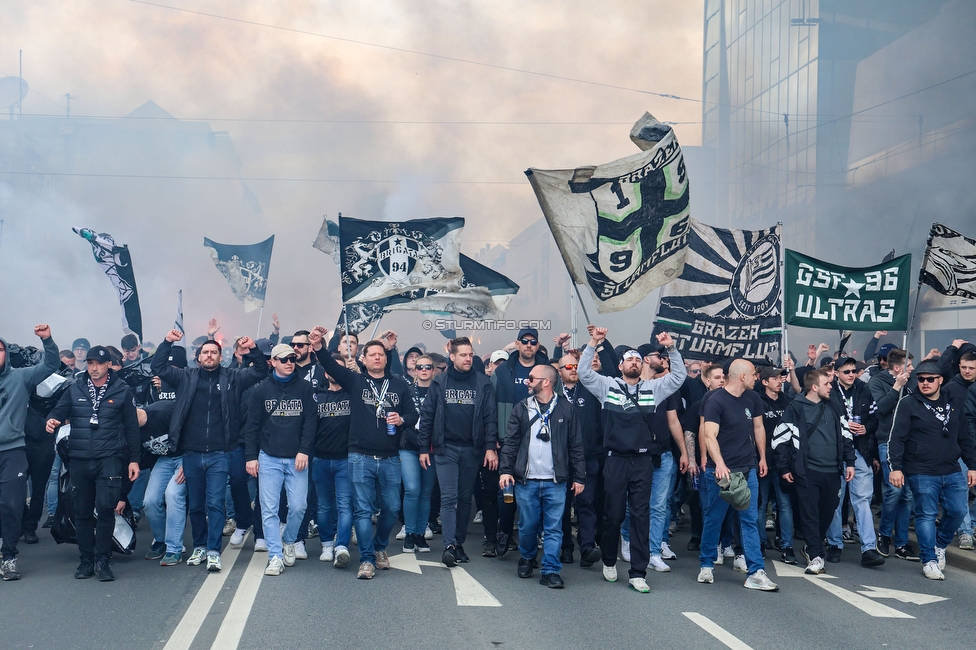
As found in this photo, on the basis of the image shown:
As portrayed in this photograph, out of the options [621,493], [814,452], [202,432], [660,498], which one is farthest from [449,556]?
[814,452]

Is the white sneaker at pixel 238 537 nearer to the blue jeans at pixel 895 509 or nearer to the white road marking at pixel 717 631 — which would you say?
the white road marking at pixel 717 631

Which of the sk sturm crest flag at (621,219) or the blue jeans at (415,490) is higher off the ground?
the sk sturm crest flag at (621,219)

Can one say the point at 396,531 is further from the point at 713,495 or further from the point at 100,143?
the point at 100,143

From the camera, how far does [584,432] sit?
25.6ft

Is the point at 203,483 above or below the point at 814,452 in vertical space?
below

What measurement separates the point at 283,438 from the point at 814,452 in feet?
14.3

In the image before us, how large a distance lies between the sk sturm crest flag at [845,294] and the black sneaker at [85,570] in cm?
710

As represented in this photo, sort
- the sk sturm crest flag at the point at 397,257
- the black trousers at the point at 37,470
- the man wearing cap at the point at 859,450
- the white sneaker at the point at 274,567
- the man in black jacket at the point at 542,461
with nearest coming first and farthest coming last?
the white sneaker at the point at 274,567
the man in black jacket at the point at 542,461
the man wearing cap at the point at 859,450
the black trousers at the point at 37,470
the sk sturm crest flag at the point at 397,257

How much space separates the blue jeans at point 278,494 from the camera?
6.96 m

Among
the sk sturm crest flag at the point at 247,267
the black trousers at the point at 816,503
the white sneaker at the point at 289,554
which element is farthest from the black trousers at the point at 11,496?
the sk sturm crest flag at the point at 247,267

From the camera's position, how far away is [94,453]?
271 inches

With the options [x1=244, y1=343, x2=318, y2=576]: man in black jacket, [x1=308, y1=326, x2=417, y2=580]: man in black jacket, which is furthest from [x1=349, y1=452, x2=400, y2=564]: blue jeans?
[x1=244, y1=343, x2=318, y2=576]: man in black jacket

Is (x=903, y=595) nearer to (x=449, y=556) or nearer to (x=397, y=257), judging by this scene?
(x=449, y=556)

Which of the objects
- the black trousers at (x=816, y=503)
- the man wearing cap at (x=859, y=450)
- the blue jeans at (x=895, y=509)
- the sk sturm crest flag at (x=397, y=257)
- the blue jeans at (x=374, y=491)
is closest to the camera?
the blue jeans at (x=374, y=491)
